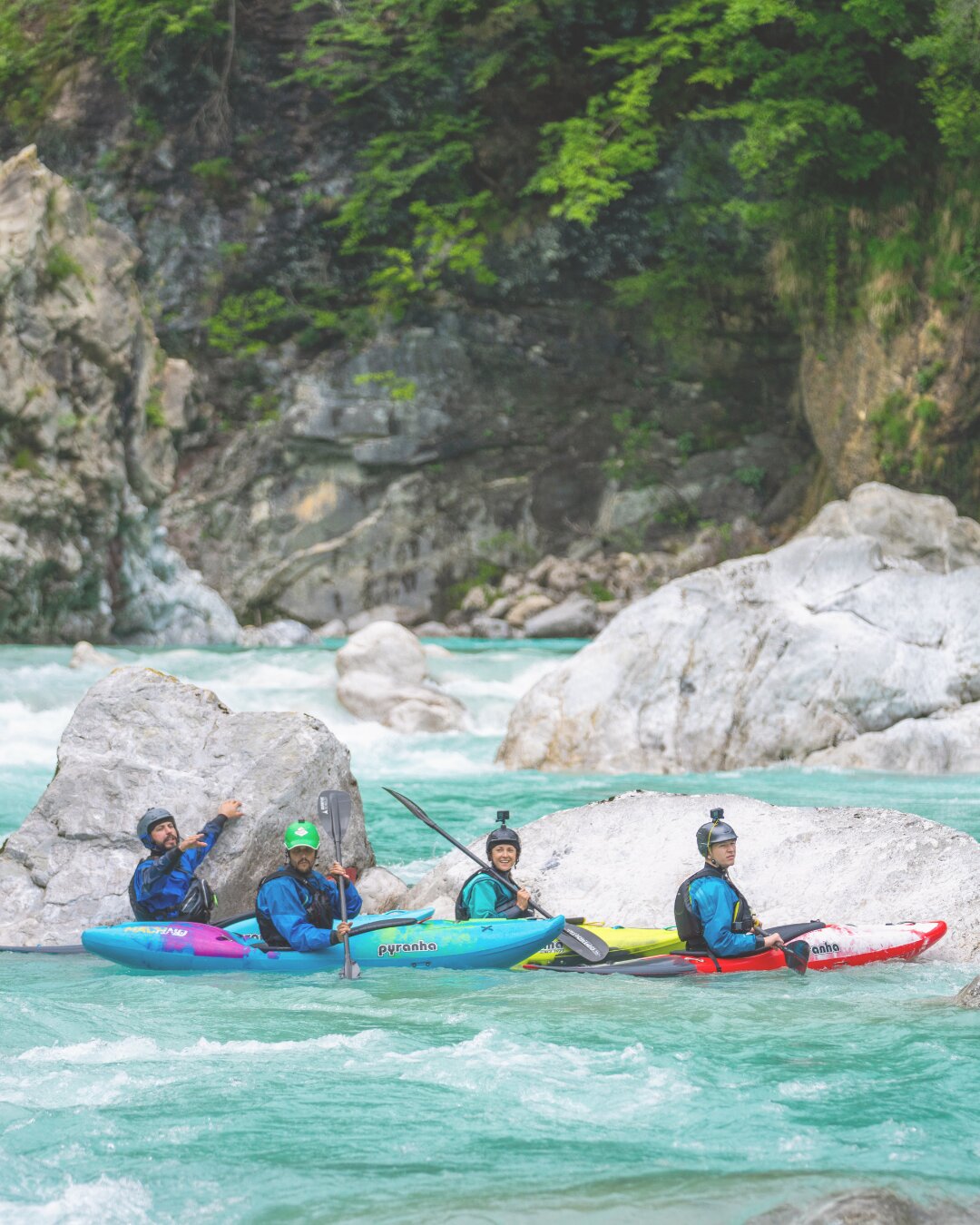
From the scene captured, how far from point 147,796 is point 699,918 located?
9.13 feet

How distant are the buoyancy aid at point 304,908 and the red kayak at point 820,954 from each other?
111cm

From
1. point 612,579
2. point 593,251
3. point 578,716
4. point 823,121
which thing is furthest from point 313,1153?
point 593,251

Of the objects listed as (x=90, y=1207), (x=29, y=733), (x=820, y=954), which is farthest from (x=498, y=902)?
(x=29, y=733)

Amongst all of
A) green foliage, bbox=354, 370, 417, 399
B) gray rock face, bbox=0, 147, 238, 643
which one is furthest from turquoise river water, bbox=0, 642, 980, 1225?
green foliage, bbox=354, 370, 417, 399

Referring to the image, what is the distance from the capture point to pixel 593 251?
81.1 ft

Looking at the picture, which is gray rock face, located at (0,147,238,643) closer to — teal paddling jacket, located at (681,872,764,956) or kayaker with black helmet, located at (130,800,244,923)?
kayaker with black helmet, located at (130,800,244,923)

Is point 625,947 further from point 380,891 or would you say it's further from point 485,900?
point 380,891

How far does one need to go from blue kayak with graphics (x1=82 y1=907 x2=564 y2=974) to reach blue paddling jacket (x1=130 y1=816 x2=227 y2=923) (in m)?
0.22

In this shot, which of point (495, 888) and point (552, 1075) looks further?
point (495, 888)

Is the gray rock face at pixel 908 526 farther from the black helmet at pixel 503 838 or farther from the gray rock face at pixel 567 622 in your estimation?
the gray rock face at pixel 567 622

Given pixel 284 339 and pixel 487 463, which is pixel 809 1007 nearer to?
pixel 487 463

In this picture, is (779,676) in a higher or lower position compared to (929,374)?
lower

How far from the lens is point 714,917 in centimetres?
529

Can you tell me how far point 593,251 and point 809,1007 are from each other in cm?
2164
